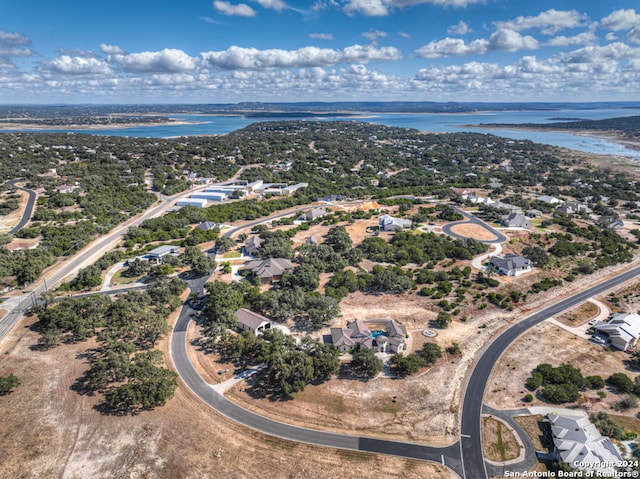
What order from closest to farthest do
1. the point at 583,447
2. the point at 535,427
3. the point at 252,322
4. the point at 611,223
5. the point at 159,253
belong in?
the point at 583,447, the point at 535,427, the point at 252,322, the point at 159,253, the point at 611,223

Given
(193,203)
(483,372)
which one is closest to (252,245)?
(193,203)

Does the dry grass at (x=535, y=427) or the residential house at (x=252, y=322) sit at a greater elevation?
the residential house at (x=252, y=322)

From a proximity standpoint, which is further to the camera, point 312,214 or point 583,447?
point 312,214

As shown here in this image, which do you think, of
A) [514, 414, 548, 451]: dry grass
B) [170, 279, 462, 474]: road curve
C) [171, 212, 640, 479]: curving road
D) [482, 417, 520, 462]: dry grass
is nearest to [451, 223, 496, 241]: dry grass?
[171, 212, 640, 479]: curving road

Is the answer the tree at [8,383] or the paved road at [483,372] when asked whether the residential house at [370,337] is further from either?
the tree at [8,383]

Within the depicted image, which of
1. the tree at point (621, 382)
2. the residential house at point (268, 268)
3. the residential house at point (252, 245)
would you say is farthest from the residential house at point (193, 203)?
the tree at point (621, 382)

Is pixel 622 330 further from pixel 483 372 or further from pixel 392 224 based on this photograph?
pixel 392 224
